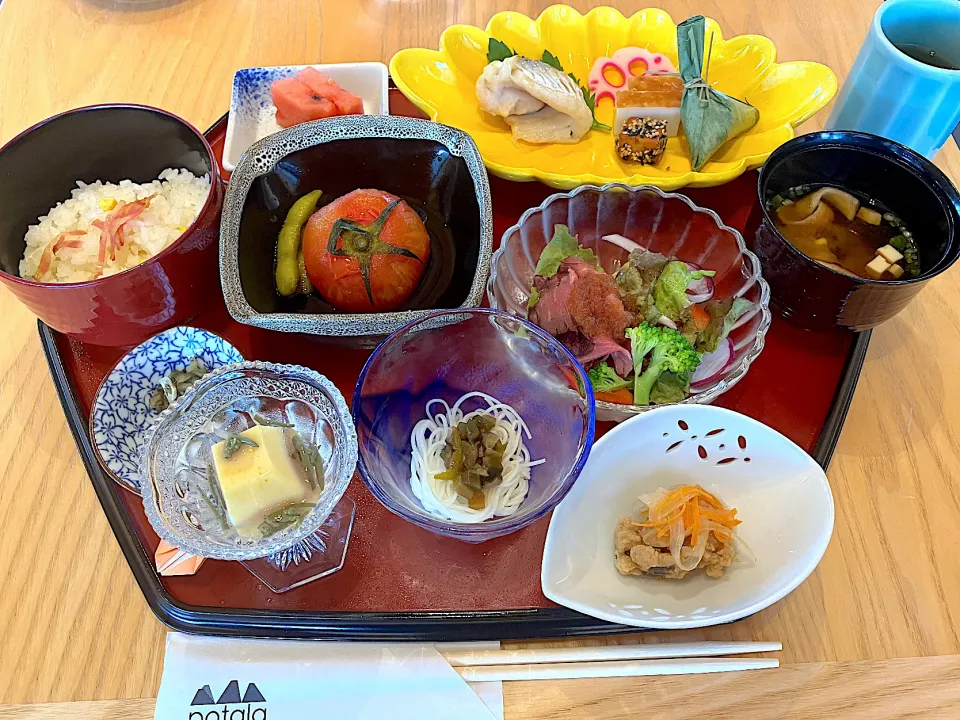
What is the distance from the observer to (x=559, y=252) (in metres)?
1.37

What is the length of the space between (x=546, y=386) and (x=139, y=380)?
Answer: 722 millimetres

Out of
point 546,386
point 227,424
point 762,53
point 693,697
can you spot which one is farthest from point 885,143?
point 227,424

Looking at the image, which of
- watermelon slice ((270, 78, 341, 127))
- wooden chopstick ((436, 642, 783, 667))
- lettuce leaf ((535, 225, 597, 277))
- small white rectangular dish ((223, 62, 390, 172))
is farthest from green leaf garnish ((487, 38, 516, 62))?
wooden chopstick ((436, 642, 783, 667))

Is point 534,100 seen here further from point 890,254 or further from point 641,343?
point 890,254

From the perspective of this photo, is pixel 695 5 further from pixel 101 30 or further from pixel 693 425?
pixel 101 30

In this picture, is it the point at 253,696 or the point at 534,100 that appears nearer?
the point at 253,696

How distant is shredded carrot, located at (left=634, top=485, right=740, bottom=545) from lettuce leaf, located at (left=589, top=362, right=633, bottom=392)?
0.74 ft

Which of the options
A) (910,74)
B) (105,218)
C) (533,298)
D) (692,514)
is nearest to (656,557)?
(692,514)

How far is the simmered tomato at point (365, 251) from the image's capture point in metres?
1.25

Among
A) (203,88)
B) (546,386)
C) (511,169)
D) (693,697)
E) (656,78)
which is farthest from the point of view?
(203,88)

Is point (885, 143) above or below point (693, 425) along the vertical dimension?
above

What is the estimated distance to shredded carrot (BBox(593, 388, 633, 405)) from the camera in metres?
1.23

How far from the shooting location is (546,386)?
1155 mm

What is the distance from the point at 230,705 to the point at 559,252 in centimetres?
98
